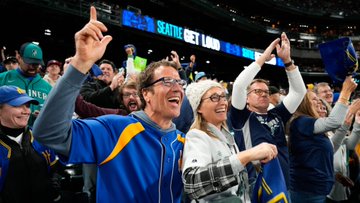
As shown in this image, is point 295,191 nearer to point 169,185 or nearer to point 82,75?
point 169,185

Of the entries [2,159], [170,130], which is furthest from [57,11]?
[170,130]

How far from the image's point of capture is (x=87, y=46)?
51.8 inches

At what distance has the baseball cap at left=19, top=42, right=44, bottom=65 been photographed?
386 cm

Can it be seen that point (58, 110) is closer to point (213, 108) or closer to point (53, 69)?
point (213, 108)

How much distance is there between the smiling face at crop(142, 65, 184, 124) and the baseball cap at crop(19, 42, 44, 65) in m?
2.61

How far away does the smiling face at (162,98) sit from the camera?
1.75 metres

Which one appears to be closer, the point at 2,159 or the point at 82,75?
the point at 82,75

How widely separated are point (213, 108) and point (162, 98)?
1.51 feet

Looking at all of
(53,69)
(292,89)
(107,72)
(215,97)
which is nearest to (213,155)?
(215,97)

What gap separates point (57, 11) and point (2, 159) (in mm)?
12273

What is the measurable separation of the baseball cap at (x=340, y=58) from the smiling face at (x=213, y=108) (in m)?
1.97

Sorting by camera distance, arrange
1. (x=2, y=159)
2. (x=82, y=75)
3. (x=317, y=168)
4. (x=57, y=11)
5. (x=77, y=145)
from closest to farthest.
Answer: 1. (x=82, y=75)
2. (x=77, y=145)
3. (x=2, y=159)
4. (x=317, y=168)
5. (x=57, y=11)

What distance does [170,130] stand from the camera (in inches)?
70.2

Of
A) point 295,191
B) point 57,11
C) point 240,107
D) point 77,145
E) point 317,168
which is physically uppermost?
point 57,11
